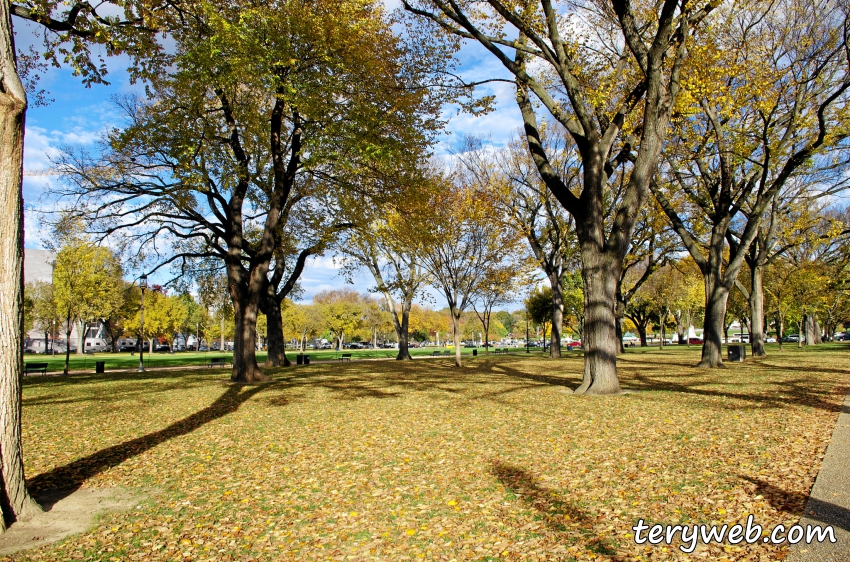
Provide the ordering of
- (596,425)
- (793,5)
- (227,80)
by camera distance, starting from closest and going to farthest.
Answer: (596,425) → (227,80) → (793,5)

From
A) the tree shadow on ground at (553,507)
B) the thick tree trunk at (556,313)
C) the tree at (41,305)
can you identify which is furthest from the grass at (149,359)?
the tree shadow on ground at (553,507)

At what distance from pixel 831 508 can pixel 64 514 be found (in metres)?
6.79

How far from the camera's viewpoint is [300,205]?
73.8 ft

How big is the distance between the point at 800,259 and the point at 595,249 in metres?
35.0

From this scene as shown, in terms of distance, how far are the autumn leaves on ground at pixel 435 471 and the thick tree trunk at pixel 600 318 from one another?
786mm

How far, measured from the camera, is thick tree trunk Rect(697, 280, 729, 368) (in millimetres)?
17422

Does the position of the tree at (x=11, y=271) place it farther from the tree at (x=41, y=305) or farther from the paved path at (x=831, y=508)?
the tree at (x=41, y=305)

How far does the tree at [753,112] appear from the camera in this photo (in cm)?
1493

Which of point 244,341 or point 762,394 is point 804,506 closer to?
point 762,394

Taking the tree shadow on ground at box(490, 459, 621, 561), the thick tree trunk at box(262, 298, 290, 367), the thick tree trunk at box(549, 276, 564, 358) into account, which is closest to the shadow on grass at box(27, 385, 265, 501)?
the tree shadow on ground at box(490, 459, 621, 561)

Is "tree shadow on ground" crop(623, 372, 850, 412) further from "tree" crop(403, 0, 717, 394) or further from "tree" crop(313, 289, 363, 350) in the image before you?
"tree" crop(313, 289, 363, 350)

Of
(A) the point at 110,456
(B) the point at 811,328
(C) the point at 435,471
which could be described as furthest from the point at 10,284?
(B) the point at 811,328

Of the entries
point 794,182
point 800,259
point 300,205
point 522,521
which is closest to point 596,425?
point 522,521

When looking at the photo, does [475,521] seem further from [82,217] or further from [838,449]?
[82,217]
